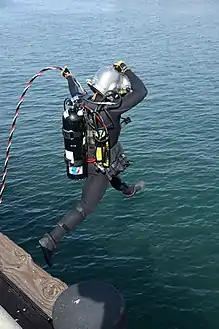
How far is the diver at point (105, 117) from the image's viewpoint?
7.98 m

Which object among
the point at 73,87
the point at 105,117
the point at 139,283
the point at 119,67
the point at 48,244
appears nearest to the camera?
the point at 119,67

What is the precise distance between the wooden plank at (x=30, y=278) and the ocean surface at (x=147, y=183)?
8.05m

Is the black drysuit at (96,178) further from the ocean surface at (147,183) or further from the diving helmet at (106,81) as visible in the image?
the ocean surface at (147,183)

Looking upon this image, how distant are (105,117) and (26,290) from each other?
148 inches

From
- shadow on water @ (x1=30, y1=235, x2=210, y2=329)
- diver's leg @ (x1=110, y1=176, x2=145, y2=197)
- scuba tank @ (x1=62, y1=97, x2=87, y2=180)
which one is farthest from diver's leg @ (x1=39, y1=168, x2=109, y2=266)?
shadow on water @ (x1=30, y1=235, x2=210, y2=329)

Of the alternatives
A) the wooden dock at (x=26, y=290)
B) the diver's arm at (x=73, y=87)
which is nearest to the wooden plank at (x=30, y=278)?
the wooden dock at (x=26, y=290)

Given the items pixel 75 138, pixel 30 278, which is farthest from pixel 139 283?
pixel 75 138

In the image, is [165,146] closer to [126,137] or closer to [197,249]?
[126,137]

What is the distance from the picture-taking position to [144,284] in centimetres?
1778

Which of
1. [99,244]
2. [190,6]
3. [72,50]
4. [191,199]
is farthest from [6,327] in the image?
[190,6]

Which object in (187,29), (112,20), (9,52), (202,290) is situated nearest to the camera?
(202,290)

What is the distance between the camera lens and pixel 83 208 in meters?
9.00

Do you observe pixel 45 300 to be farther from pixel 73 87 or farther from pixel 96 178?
pixel 73 87

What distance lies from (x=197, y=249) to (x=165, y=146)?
10.2 metres
